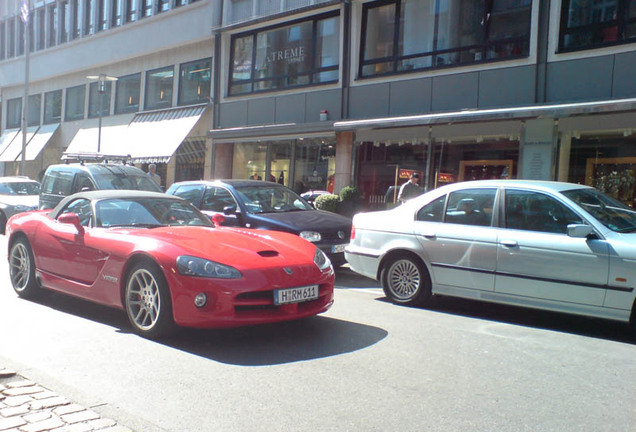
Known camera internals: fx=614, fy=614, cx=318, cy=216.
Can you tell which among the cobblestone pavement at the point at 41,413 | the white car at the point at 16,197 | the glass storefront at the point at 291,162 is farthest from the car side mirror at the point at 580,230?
the white car at the point at 16,197

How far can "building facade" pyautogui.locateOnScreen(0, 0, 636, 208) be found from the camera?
13219 mm

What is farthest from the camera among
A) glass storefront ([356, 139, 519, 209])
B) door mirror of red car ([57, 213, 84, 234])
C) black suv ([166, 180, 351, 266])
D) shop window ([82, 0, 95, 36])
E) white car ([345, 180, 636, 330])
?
shop window ([82, 0, 95, 36])

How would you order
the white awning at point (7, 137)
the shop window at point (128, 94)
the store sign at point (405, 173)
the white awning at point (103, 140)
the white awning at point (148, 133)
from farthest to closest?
the white awning at point (7, 137), the shop window at point (128, 94), the white awning at point (103, 140), the white awning at point (148, 133), the store sign at point (405, 173)

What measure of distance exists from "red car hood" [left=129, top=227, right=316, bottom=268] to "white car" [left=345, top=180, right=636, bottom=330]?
1741 millimetres

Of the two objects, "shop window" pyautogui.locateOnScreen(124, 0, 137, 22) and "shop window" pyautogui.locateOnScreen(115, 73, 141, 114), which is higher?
"shop window" pyautogui.locateOnScreen(124, 0, 137, 22)

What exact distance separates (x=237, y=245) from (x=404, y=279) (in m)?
2.64

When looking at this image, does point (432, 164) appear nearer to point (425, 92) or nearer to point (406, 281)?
point (425, 92)

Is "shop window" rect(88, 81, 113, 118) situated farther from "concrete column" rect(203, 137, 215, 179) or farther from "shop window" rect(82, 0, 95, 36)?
"concrete column" rect(203, 137, 215, 179)

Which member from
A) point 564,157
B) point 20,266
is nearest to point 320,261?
point 20,266

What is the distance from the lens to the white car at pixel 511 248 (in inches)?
235

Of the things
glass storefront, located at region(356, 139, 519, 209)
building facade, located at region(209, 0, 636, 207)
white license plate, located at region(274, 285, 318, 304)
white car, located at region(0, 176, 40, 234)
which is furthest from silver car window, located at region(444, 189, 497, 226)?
white car, located at region(0, 176, 40, 234)

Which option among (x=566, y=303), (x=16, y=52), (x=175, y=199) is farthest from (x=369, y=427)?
(x=16, y=52)

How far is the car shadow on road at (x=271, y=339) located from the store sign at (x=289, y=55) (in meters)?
14.5

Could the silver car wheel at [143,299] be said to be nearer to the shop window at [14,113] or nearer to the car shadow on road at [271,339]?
the car shadow on road at [271,339]
